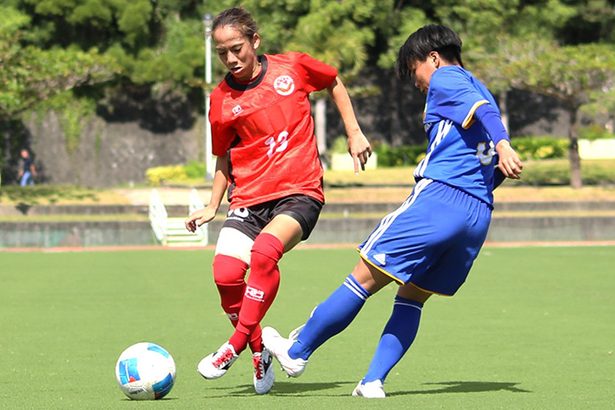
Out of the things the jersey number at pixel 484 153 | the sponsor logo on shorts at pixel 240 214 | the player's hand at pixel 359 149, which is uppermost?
the jersey number at pixel 484 153

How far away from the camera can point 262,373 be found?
21.8 ft

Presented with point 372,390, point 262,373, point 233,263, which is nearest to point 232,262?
point 233,263

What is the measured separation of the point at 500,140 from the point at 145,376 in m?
2.02

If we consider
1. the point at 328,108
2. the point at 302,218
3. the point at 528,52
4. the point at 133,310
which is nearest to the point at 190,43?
the point at 328,108

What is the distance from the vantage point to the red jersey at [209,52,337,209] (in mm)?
6773

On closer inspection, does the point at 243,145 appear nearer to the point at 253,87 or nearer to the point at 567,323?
the point at 253,87

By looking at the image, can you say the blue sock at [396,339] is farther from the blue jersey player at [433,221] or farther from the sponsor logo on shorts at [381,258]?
the sponsor logo on shorts at [381,258]

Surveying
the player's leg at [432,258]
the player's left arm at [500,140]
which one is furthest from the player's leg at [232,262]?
the player's left arm at [500,140]

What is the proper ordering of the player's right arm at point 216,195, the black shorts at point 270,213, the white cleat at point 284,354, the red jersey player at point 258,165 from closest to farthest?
the white cleat at point 284,354 < the red jersey player at point 258,165 < the black shorts at point 270,213 < the player's right arm at point 216,195

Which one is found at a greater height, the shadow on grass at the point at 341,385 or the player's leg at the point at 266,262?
the player's leg at the point at 266,262

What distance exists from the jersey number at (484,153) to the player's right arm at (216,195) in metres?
1.53

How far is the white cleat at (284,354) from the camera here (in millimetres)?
6234

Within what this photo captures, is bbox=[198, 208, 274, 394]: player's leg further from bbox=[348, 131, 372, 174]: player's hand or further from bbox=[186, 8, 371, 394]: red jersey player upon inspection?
bbox=[348, 131, 372, 174]: player's hand

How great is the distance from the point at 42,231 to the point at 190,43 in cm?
1669
